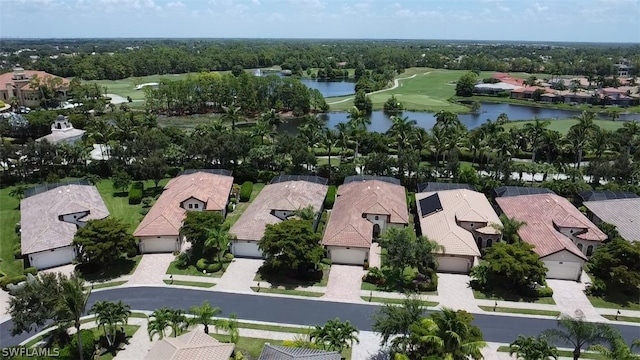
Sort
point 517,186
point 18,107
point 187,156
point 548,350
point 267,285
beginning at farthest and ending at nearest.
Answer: point 18,107, point 187,156, point 517,186, point 267,285, point 548,350

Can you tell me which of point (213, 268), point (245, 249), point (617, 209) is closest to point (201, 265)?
point (213, 268)

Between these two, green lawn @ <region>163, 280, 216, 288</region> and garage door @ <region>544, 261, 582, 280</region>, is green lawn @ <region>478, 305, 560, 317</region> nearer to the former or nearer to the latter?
garage door @ <region>544, 261, 582, 280</region>

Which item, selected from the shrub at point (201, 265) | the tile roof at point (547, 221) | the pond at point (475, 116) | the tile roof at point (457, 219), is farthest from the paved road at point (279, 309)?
the pond at point (475, 116)

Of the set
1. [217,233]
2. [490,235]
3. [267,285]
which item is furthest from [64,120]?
[490,235]

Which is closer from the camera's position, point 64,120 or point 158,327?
point 158,327

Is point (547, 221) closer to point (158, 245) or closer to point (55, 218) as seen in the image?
point (158, 245)

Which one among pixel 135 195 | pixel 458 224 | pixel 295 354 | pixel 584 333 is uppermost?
pixel 584 333

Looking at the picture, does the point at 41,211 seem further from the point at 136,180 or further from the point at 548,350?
the point at 548,350

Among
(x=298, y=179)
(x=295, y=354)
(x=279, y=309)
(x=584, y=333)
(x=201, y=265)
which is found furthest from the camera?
(x=298, y=179)
